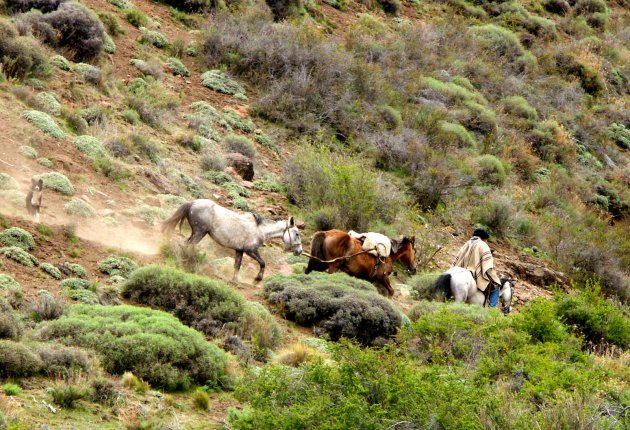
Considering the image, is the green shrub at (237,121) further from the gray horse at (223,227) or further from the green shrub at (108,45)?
the gray horse at (223,227)

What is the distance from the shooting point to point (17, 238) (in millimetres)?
12844

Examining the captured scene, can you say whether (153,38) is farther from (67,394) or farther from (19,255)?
(67,394)

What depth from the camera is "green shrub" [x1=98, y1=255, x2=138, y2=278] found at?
527 inches

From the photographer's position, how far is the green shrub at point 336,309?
46.4 ft

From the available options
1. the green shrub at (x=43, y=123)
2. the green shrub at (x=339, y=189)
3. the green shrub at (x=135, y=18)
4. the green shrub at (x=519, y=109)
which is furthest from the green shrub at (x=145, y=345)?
the green shrub at (x=519, y=109)

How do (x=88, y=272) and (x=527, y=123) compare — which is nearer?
(x=88, y=272)

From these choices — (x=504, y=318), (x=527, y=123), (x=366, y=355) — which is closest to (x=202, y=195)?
(x=504, y=318)

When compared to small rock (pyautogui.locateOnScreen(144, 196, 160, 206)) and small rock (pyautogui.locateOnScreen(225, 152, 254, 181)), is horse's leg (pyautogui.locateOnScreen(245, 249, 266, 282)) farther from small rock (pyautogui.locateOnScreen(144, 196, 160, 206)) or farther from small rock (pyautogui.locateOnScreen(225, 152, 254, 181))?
small rock (pyautogui.locateOnScreen(225, 152, 254, 181))

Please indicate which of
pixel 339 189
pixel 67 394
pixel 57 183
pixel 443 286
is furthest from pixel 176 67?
pixel 67 394

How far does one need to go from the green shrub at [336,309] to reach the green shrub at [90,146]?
4.67 metres

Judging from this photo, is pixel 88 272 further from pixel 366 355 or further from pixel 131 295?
pixel 366 355

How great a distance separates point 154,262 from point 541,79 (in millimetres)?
26534

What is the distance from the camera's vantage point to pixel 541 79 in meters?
37.2

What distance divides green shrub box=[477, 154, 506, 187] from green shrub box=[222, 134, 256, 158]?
8674mm
